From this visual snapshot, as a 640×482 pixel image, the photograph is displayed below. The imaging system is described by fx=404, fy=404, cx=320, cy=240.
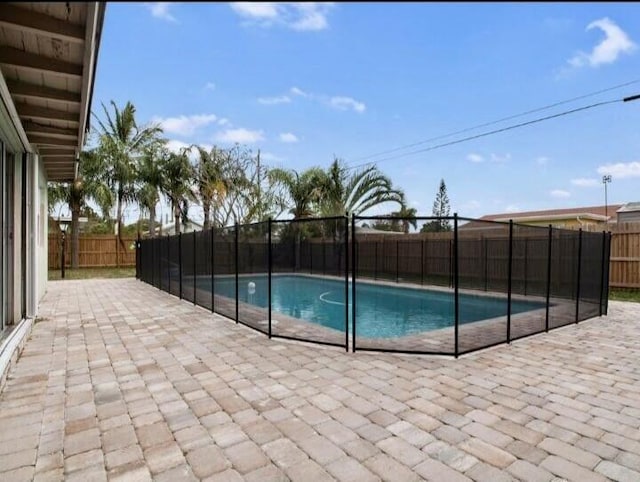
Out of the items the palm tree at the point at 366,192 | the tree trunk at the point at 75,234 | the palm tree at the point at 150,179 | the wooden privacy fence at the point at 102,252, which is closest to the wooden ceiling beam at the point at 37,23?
the palm tree at the point at 366,192

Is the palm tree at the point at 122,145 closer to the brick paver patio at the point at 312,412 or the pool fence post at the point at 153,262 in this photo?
the pool fence post at the point at 153,262

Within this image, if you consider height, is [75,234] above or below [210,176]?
below

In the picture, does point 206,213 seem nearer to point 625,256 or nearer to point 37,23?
point 625,256

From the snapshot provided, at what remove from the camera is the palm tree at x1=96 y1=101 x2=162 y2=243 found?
625 inches

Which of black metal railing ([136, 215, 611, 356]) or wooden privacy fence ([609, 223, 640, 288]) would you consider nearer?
black metal railing ([136, 215, 611, 356])

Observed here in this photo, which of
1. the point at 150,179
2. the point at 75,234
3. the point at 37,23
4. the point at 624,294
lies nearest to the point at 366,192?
the point at 624,294

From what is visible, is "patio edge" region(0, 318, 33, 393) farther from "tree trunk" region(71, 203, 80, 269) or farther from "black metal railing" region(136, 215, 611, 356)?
"tree trunk" region(71, 203, 80, 269)

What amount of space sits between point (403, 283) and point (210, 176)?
8.79m

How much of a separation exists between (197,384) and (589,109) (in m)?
11.9

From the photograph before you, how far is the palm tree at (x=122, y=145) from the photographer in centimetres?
1587

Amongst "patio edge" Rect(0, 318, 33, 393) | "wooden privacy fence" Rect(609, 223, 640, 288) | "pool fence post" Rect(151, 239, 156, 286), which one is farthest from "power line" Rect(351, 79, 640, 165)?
"patio edge" Rect(0, 318, 33, 393)

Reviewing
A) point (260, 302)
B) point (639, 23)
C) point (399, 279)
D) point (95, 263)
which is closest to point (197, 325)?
point (260, 302)

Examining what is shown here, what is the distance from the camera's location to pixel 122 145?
1645cm

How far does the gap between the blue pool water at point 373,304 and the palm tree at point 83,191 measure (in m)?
8.81
